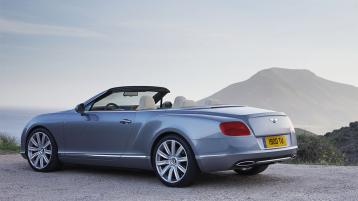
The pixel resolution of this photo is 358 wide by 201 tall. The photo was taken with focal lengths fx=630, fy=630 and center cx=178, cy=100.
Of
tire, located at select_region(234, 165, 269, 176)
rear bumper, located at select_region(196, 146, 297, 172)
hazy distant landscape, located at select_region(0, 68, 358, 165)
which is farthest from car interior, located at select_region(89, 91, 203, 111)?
hazy distant landscape, located at select_region(0, 68, 358, 165)

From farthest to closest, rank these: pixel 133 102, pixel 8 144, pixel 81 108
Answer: pixel 8 144
pixel 133 102
pixel 81 108

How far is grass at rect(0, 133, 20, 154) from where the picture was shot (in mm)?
14927

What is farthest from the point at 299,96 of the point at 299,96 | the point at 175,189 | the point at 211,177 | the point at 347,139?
the point at 175,189

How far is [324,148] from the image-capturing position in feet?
56.2

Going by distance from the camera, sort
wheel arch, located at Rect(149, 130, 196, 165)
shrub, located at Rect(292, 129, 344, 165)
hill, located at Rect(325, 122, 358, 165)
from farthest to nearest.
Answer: hill, located at Rect(325, 122, 358, 165) → shrub, located at Rect(292, 129, 344, 165) → wheel arch, located at Rect(149, 130, 196, 165)

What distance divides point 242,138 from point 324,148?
383 inches

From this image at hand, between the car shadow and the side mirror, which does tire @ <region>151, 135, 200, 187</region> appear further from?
the side mirror

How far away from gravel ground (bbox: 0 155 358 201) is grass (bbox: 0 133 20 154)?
4482 millimetres

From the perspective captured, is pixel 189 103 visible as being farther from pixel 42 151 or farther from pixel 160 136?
pixel 42 151

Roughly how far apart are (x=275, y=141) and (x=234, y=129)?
0.69 meters

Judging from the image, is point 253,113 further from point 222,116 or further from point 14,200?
point 14,200

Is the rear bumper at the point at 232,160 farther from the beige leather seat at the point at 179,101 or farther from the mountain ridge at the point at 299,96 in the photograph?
the mountain ridge at the point at 299,96

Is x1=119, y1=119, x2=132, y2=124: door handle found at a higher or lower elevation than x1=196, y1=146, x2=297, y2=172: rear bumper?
higher

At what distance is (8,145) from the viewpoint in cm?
1594
